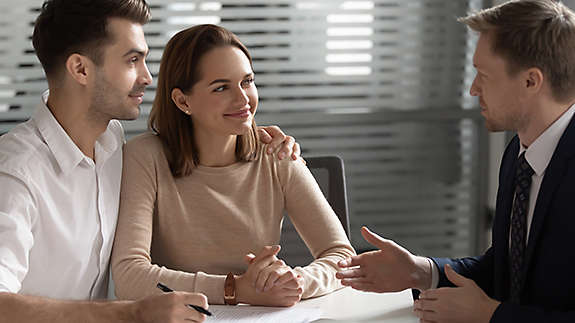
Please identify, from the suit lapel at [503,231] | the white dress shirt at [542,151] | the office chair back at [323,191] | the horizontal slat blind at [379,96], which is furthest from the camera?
the horizontal slat blind at [379,96]

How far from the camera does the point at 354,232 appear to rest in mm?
3762

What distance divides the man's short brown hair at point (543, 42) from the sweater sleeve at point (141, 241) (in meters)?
0.83

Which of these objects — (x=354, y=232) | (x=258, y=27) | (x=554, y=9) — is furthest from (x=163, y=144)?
(x=354, y=232)

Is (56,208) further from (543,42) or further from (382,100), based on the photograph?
(382,100)

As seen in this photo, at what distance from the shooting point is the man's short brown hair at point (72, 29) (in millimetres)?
1714

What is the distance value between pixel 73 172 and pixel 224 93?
1.47 ft

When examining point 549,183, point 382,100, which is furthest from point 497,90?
point 382,100

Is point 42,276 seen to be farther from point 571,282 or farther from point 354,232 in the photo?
point 354,232

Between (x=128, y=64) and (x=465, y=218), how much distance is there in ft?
8.75

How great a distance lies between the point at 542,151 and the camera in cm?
146

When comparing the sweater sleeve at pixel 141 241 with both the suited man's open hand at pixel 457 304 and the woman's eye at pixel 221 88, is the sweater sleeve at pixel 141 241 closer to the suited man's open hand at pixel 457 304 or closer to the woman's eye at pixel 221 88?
the woman's eye at pixel 221 88

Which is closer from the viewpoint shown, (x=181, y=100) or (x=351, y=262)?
(x=351, y=262)

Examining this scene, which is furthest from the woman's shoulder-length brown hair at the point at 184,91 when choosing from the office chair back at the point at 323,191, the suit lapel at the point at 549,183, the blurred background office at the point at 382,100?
the blurred background office at the point at 382,100

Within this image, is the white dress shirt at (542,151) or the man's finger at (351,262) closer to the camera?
the white dress shirt at (542,151)
